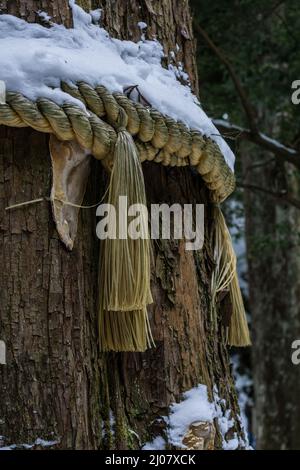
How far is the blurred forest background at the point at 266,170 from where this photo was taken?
4.02 metres

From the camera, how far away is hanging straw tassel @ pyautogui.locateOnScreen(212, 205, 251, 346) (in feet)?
5.40

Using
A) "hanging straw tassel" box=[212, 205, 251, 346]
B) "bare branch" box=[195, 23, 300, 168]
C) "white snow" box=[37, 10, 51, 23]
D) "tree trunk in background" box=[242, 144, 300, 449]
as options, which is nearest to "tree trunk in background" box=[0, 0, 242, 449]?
"white snow" box=[37, 10, 51, 23]

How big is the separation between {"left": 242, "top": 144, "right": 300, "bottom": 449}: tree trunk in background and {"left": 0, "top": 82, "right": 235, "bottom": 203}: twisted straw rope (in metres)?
3.51

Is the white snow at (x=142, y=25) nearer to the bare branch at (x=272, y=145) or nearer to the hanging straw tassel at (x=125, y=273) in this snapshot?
the hanging straw tassel at (x=125, y=273)

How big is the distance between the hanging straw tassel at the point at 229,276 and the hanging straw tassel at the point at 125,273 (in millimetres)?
307

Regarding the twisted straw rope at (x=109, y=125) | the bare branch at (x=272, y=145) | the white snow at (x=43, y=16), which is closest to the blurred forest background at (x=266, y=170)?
the bare branch at (x=272, y=145)

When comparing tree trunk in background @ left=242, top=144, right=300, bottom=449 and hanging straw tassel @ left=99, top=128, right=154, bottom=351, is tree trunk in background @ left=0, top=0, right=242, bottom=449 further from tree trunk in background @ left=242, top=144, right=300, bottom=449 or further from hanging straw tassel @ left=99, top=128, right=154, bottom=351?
tree trunk in background @ left=242, top=144, right=300, bottom=449

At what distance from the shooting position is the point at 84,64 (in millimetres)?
1367

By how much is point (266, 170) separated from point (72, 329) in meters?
4.18

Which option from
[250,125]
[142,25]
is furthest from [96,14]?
[250,125]

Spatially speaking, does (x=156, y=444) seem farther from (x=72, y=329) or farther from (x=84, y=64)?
(x=84, y=64)

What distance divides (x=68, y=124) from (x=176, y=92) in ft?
1.00

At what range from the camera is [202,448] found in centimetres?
139
